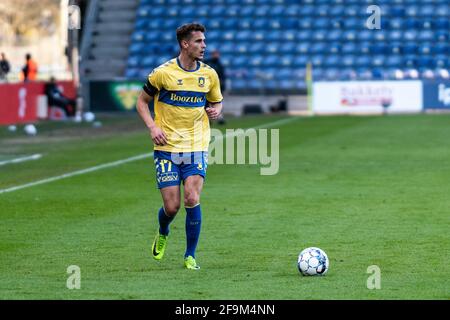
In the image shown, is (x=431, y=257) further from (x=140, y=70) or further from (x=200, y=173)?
(x=140, y=70)

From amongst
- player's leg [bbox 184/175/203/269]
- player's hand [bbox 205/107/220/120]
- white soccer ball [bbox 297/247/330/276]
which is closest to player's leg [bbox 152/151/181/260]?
player's leg [bbox 184/175/203/269]

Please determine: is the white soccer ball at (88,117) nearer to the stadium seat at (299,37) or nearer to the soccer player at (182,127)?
the stadium seat at (299,37)

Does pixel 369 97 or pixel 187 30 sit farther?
pixel 369 97

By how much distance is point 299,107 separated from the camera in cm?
4181

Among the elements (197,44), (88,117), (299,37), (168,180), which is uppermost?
(299,37)

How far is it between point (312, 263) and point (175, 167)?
162 centimetres

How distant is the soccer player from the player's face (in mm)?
67

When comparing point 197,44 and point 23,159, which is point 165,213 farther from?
point 23,159

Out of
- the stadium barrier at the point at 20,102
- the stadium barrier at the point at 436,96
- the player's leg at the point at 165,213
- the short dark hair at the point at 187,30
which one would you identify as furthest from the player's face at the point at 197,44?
the stadium barrier at the point at 436,96

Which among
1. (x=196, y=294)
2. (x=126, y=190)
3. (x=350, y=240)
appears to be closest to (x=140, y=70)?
(x=126, y=190)

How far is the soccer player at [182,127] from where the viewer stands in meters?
10.5

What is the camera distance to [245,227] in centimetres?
1329

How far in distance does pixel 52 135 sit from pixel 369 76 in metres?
15.0

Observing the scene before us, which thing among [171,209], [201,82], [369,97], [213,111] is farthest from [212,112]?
[369,97]
